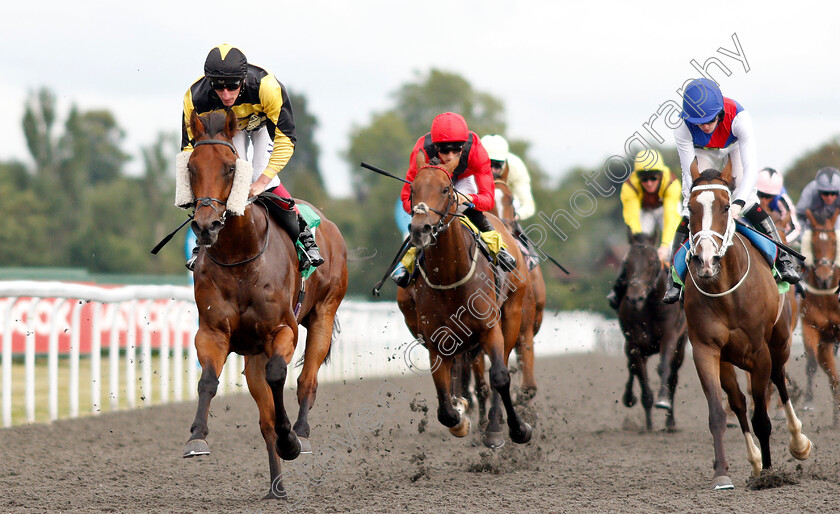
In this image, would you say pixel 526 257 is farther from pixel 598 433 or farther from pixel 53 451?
pixel 53 451

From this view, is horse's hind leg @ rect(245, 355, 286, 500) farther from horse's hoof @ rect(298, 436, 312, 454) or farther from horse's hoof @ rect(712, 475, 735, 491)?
horse's hoof @ rect(712, 475, 735, 491)

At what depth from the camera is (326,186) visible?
222 feet

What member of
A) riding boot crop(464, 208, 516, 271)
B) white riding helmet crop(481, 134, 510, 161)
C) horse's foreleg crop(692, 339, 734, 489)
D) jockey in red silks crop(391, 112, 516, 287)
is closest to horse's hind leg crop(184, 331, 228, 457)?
jockey in red silks crop(391, 112, 516, 287)

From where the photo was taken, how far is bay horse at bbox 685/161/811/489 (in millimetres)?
6098

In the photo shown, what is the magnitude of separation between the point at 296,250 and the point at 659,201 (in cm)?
515

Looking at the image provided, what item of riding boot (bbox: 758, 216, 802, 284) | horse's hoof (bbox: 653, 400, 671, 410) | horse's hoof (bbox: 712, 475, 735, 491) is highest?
riding boot (bbox: 758, 216, 802, 284)

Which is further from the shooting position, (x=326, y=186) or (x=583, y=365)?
(x=326, y=186)

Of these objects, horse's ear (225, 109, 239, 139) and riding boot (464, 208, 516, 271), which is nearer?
horse's ear (225, 109, 239, 139)

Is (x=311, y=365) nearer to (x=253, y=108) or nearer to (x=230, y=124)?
(x=253, y=108)

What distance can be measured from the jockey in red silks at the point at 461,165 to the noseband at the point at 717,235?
1.57 m

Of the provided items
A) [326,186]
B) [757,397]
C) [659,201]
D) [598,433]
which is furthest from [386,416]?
[326,186]

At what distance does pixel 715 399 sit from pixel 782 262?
139 cm

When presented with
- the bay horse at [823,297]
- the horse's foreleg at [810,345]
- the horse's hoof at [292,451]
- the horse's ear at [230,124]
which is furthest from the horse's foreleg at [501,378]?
the horse's foreleg at [810,345]

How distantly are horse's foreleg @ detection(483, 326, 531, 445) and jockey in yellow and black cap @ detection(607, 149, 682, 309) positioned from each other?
342 cm
